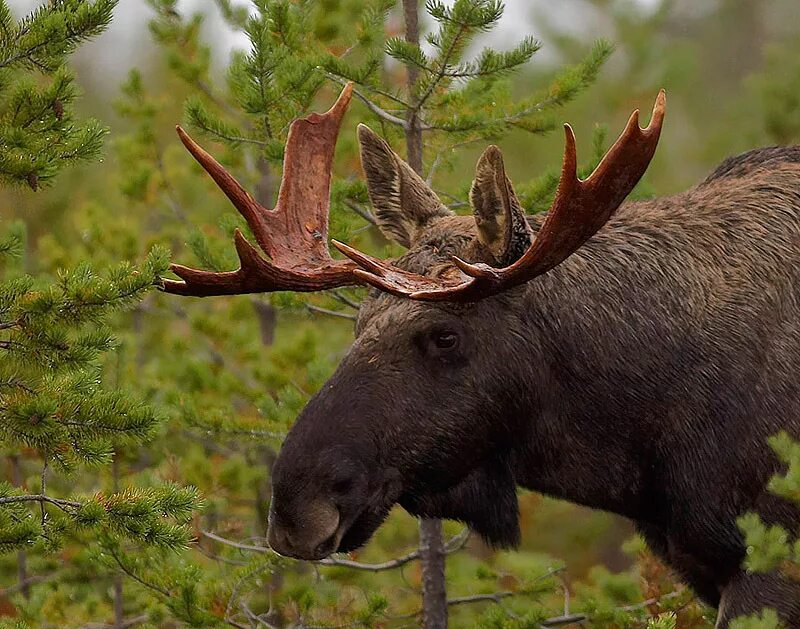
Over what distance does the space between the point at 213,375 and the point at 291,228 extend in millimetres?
3560

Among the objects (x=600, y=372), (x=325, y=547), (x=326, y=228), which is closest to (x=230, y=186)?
(x=326, y=228)

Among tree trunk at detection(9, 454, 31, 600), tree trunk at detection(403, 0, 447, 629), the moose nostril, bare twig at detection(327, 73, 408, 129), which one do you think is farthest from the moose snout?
tree trunk at detection(9, 454, 31, 600)

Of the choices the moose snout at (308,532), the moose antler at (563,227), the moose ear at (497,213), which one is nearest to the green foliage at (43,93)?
the moose antler at (563,227)

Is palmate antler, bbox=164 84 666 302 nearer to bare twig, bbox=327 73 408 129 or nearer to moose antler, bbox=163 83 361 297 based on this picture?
moose antler, bbox=163 83 361 297

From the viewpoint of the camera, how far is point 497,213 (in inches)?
181

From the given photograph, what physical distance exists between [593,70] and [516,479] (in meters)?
2.27

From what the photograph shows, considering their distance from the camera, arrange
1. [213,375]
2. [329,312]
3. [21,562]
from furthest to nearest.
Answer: [213,375] → [21,562] → [329,312]

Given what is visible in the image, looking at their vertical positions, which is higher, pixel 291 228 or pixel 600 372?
pixel 291 228

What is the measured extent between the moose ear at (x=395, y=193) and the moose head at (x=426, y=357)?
0.25 meters

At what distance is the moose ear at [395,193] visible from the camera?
5227 mm

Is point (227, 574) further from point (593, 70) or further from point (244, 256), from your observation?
point (593, 70)

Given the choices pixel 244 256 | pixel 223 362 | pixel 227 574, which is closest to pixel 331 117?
pixel 244 256

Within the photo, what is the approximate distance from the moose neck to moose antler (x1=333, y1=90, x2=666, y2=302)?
329mm

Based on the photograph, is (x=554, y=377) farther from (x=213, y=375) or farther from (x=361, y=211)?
(x=213, y=375)
